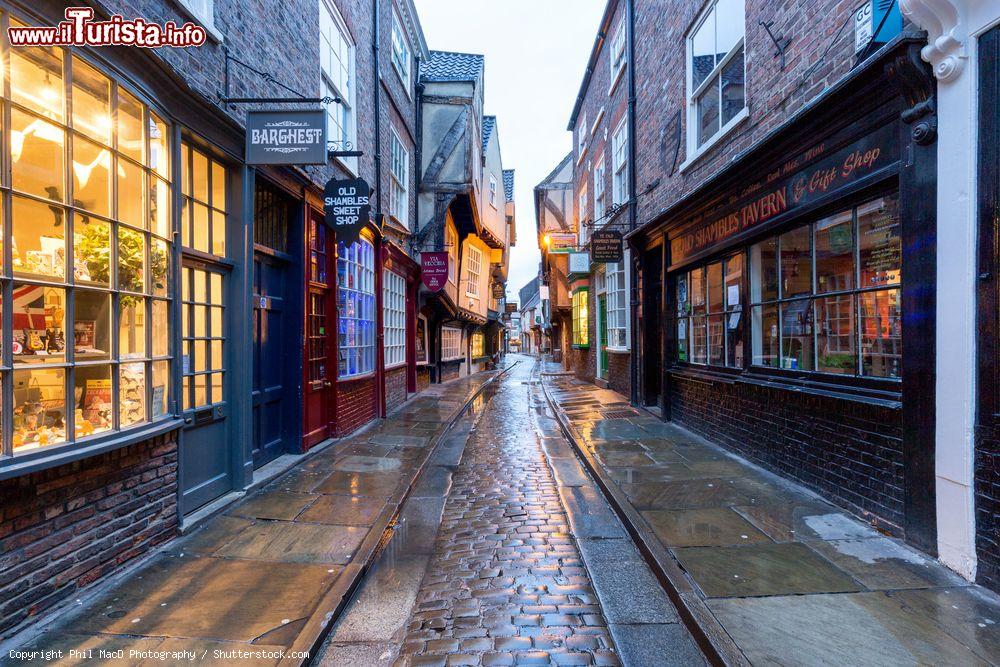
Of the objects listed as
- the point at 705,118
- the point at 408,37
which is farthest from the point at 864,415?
the point at 408,37

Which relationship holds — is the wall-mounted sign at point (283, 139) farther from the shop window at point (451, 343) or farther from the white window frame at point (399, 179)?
the shop window at point (451, 343)

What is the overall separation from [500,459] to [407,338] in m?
7.41

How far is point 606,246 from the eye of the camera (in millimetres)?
12227

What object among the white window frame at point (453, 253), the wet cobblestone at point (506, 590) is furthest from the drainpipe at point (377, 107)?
the white window frame at point (453, 253)

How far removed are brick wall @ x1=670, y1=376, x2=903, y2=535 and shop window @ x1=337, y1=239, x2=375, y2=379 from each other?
614cm

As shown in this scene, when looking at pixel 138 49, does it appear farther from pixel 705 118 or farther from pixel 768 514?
pixel 705 118

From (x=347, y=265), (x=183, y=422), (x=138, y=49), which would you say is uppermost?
(x=138, y=49)

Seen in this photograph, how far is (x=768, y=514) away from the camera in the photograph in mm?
4715

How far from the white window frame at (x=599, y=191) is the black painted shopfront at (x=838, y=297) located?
304 inches

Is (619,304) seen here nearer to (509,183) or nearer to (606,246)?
(606,246)

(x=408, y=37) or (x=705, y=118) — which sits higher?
(x=408, y=37)

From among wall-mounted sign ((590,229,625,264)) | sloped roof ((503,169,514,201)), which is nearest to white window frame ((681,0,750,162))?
wall-mounted sign ((590,229,625,264))

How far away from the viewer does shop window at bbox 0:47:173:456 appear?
10.0 ft

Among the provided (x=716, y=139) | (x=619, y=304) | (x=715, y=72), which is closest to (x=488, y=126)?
(x=619, y=304)
